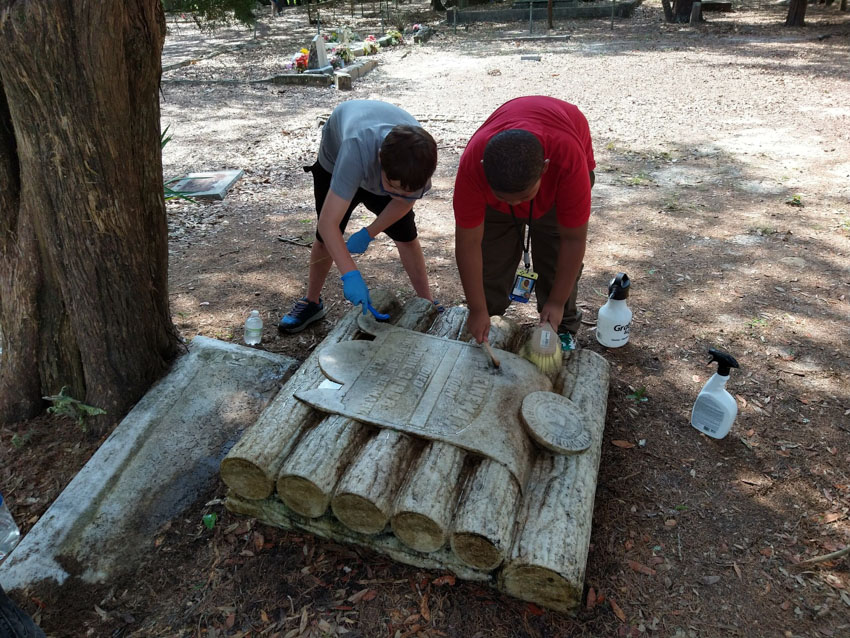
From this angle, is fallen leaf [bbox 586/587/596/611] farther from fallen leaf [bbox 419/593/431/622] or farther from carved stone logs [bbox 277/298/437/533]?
carved stone logs [bbox 277/298/437/533]

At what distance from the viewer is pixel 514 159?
1897 millimetres

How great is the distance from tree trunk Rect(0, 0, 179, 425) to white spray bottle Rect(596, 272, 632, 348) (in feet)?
7.63

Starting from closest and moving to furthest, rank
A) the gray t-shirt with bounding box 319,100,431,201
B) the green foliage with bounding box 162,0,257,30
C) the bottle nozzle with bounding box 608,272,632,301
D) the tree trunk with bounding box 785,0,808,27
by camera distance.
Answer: the gray t-shirt with bounding box 319,100,431,201 < the bottle nozzle with bounding box 608,272,632,301 < the green foliage with bounding box 162,0,257,30 < the tree trunk with bounding box 785,0,808,27

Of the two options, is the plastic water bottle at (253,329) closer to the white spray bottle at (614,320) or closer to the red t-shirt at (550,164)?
the red t-shirt at (550,164)

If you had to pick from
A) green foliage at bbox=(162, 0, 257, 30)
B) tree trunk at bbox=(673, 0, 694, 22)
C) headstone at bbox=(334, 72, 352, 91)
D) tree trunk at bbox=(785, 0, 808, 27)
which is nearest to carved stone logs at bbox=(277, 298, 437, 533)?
headstone at bbox=(334, 72, 352, 91)

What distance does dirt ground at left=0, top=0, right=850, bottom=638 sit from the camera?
2035mm

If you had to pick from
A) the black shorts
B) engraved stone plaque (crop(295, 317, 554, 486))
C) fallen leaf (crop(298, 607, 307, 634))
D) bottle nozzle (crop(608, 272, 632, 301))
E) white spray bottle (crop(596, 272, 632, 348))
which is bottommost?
fallen leaf (crop(298, 607, 307, 634))

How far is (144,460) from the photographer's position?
257 centimetres

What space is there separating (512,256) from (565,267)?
22.3 inches

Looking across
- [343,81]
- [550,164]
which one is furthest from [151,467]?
[343,81]

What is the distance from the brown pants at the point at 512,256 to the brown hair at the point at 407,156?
59cm

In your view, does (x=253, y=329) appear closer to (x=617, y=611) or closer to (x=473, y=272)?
(x=473, y=272)

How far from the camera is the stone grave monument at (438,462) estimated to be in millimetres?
1931

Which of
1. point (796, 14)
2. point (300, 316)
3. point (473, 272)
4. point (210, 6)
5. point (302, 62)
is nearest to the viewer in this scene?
point (473, 272)
